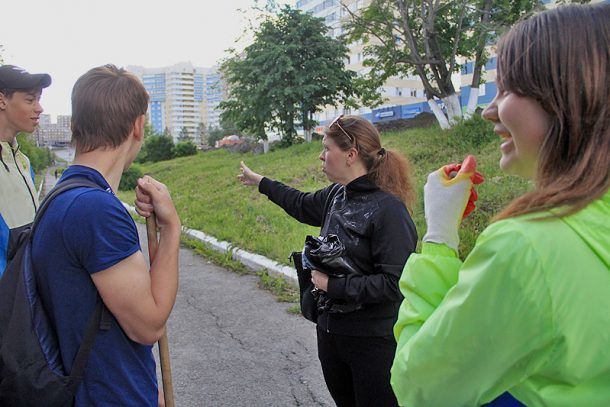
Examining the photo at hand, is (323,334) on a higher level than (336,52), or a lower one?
lower

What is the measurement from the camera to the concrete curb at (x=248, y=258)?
710cm

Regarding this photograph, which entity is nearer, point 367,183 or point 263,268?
point 367,183

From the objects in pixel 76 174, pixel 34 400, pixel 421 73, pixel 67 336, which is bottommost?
pixel 34 400

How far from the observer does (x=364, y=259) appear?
2625 mm

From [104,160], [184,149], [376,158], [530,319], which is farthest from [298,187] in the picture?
[184,149]

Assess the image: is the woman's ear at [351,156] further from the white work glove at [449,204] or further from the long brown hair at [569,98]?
the long brown hair at [569,98]

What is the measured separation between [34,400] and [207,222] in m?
9.79

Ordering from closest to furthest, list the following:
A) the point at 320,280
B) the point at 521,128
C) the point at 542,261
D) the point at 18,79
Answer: the point at 542,261 → the point at 521,128 → the point at 320,280 → the point at 18,79

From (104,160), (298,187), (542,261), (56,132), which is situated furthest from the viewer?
(56,132)

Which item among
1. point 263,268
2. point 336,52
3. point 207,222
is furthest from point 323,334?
point 336,52

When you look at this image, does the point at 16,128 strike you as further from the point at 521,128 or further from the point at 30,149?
the point at 30,149

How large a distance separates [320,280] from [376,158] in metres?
0.74

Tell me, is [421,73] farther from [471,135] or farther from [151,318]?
[151,318]

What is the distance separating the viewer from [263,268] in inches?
297
